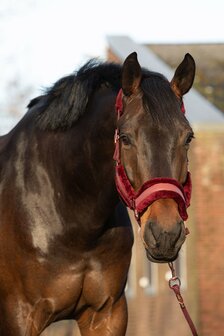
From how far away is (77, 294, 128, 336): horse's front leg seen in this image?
226 inches

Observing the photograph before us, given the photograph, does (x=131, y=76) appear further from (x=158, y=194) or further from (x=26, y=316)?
(x=26, y=316)

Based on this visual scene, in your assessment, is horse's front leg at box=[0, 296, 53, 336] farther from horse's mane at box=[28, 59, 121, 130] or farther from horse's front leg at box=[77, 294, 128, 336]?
horse's mane at box=[28, 59, 121, 130]

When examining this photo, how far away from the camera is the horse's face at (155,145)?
4.50 m

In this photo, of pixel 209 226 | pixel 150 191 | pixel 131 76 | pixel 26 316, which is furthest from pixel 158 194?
pixel 209 226

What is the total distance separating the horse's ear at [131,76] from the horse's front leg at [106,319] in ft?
4.76

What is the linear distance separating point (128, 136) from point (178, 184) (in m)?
0.38

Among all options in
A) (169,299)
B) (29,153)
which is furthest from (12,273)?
(169,299)

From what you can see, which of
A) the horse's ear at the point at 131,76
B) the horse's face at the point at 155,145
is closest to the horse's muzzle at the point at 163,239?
the horse's face at the point at 155,145

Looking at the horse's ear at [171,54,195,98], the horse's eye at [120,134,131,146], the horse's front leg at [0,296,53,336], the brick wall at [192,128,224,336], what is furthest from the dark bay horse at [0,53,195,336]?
the brick wall at [192,128,224,336]

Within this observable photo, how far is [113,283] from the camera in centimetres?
569

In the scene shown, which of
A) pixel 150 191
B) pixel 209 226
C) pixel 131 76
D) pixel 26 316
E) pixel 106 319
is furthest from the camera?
pixel 209 226

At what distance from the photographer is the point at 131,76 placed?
4.96m

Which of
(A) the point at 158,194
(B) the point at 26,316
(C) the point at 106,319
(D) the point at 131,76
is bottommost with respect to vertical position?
(C) the point at 106,319

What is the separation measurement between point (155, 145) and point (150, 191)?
244 mm
